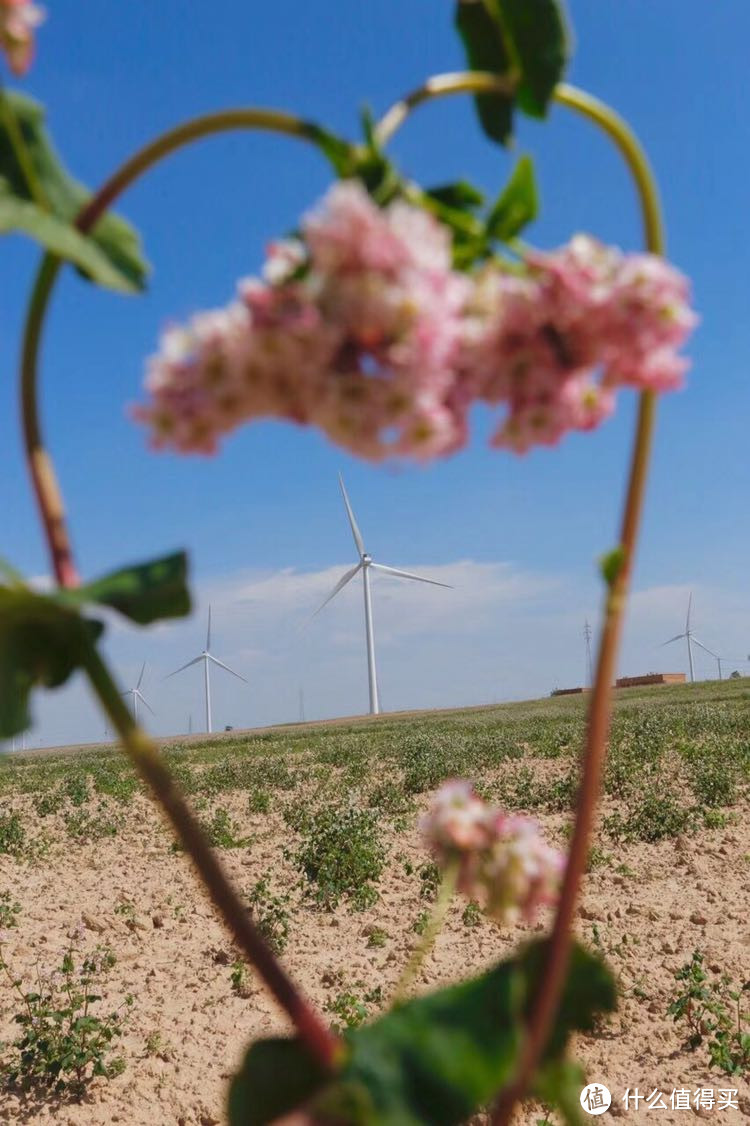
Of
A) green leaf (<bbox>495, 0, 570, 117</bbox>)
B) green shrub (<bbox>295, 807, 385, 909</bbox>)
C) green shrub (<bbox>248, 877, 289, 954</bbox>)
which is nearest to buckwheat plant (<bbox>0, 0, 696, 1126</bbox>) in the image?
green leaf (<bbox>495, 0, 570, 117</bbox>)

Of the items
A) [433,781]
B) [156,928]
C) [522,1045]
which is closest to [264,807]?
[433,781]

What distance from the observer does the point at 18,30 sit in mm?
911

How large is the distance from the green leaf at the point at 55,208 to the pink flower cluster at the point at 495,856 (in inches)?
23.1

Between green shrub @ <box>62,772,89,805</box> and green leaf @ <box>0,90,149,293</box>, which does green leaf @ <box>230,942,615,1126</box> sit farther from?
green shrub @ <box>62,772,89,805</box>

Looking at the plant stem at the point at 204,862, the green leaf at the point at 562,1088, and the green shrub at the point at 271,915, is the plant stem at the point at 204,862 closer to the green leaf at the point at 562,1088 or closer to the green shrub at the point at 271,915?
the green leaf at the point at 562,1088

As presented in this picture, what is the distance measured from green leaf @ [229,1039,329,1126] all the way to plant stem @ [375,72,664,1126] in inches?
6.3

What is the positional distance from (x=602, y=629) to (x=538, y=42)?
1.73ft

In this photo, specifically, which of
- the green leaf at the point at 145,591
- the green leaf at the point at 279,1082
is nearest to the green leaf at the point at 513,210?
the green leaf at the point at 145,591

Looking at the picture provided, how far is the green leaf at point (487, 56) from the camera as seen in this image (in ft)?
2.94

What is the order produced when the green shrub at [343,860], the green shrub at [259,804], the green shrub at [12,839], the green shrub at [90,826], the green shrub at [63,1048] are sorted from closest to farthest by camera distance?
the green shrub at [63,1048] → the green shrub at [343,860] → the green shrub at [12,839] → the green shrub at [90,826] → the green shrub at [259,804]

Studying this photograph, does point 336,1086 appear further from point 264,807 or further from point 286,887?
point 264,807

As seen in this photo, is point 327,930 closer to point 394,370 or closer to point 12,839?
point 12,839

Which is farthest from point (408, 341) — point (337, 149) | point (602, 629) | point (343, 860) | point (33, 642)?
point (343, 860)

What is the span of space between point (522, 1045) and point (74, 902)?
9555 mm
